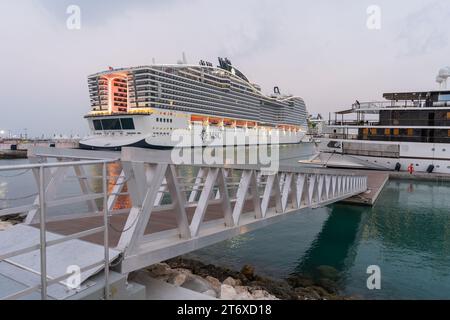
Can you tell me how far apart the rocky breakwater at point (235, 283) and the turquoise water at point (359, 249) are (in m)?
0.84

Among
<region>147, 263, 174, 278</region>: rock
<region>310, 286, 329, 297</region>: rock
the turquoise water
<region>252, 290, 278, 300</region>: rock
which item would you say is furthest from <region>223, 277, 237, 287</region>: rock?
<region>310, 286, 329, 297</region>: rock

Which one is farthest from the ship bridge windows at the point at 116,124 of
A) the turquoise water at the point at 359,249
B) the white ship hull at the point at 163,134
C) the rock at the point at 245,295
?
the rock at the point at 245,295

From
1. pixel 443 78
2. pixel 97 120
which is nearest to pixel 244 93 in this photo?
pixel 97 120

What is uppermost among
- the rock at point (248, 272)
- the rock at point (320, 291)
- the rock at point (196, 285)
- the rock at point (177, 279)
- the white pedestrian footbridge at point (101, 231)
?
the white pedestrian footbridge at point (101, 231)

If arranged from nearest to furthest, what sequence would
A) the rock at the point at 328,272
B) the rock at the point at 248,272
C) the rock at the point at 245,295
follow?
the rock at the point at 245,295 < the rock at the point at 248,272 < the rock at the point at 328,272

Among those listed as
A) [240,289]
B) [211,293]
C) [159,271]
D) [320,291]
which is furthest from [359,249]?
[159,271]

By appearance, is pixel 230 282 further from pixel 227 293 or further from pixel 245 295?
pixel 227 293

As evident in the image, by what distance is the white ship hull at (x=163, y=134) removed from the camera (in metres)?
60.5

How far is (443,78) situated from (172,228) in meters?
49.9

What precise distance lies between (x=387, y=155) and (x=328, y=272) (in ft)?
103

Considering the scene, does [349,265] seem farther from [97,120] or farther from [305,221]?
[97,120]

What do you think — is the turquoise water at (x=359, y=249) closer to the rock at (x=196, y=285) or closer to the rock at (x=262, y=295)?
the rock at (x=262, y=295)

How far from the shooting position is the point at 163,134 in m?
65.7

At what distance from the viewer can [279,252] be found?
12.1 meters
